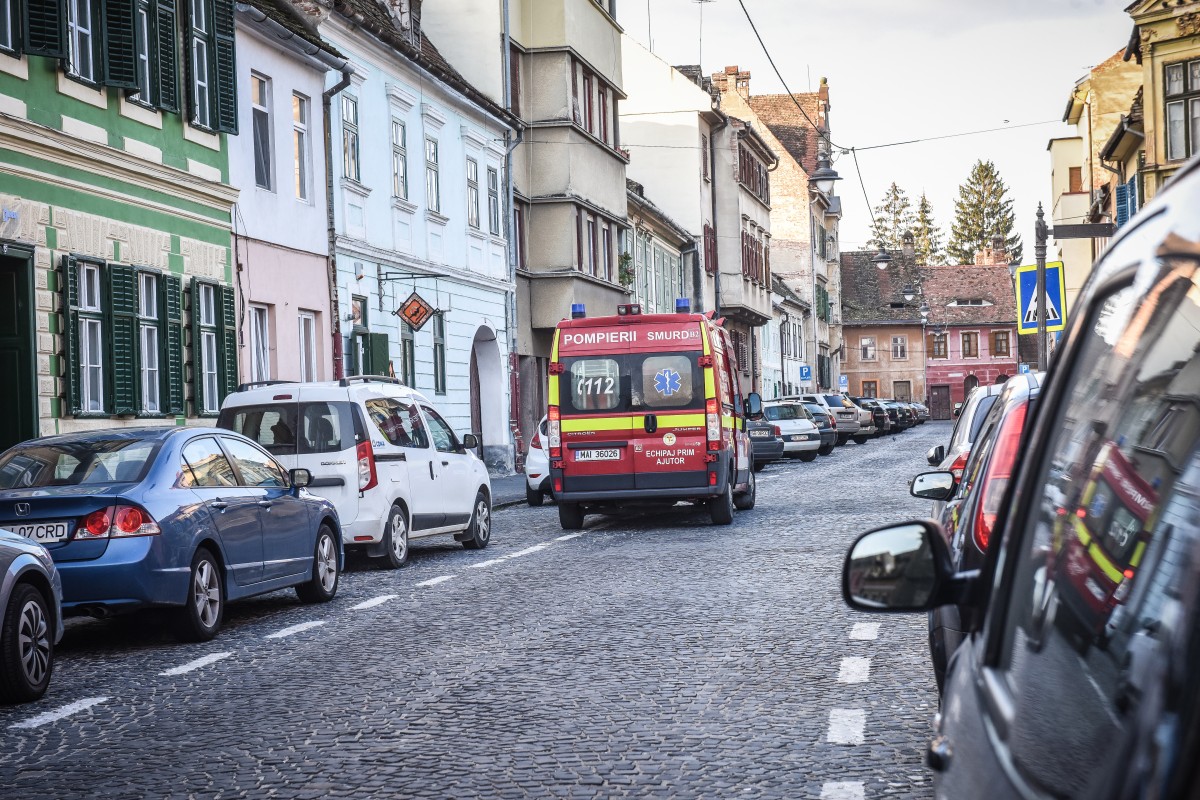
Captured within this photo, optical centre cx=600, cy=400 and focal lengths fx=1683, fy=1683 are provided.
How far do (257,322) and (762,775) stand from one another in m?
19.1

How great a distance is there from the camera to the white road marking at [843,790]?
18.6 feet

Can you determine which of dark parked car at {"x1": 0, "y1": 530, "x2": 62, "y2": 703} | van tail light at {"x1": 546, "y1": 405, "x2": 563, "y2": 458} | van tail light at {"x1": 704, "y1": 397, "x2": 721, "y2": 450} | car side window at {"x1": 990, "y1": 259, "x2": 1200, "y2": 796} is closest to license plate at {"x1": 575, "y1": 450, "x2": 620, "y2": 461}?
van tail light at {"x1": 546, "y1": 405, "x2": 563, "y2": 458}

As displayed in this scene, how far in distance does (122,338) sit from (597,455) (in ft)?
18.7

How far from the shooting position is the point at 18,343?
1769cm

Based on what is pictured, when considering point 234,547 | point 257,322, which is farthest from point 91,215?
point 234,547

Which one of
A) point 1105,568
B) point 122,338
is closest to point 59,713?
point 1105,568

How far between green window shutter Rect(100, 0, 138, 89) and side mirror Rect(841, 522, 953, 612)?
695 inches

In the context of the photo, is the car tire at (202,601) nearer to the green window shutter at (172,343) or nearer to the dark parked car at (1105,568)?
the dark parked car at (1105,568)

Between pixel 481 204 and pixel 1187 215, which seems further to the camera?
pixel 481 204

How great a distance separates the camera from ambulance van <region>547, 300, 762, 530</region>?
63.3 feet

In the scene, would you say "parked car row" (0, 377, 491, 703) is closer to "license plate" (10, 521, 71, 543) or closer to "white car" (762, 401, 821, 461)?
"license plate" (10, 521, 71, 543)

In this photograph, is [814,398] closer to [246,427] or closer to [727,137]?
[727,137]

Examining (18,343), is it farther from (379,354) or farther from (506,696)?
(506,696)

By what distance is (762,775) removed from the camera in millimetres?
6070
